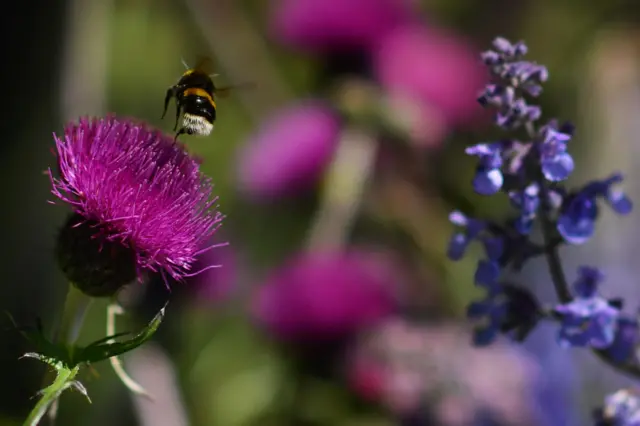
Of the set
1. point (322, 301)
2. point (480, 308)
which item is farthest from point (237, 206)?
point (480, 308)

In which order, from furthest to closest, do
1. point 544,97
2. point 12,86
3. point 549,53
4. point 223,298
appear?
point 549,53
point 544,97
point 12,86
point 223,298

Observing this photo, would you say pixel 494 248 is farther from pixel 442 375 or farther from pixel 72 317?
pixel 442 375

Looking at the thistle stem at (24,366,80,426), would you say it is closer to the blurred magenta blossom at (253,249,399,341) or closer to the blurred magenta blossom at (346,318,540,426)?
the blurred magenta blossom at (346,318,540,426)

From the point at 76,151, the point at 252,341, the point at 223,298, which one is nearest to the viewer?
the point at 76,151

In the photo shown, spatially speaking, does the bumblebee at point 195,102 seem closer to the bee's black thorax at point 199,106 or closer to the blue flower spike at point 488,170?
the bee's black thorax at point 199,106

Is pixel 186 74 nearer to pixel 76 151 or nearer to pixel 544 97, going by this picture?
pixel 76 151

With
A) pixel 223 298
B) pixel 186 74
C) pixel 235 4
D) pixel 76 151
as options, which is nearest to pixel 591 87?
pixel 235 4

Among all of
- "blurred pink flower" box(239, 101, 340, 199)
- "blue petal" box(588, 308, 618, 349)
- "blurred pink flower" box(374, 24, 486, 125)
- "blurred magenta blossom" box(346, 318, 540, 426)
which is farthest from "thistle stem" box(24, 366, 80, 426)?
"blurred pink flower" box(374, 24, 486, 125)
